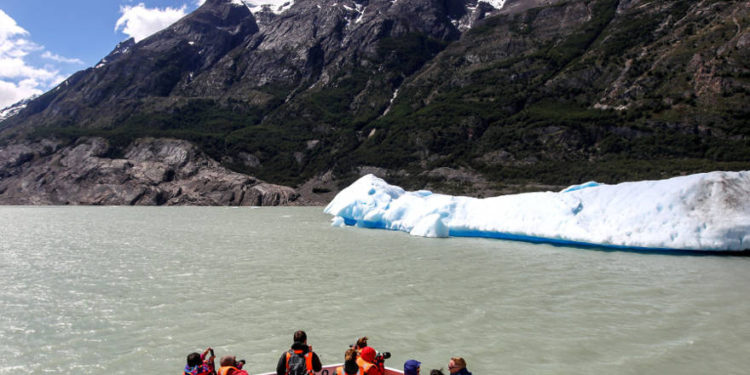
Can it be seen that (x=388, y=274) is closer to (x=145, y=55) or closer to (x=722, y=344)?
(x=722, y=344)

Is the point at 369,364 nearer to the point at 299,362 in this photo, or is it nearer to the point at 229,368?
the point at 299,362

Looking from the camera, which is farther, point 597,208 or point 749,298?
point 597,208

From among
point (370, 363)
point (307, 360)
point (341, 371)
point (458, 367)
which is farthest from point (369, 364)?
point (458, 367)

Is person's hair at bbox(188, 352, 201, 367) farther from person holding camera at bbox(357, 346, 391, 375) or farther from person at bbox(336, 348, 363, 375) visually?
person holding camera at bbox(357, 346, 391, 375)

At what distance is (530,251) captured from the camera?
754 inches

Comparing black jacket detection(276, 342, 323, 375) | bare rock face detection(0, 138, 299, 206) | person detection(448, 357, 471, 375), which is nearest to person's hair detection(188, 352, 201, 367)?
black jacket detection(276, 342, 323, 375)

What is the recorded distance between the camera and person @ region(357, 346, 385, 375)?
5340 mm

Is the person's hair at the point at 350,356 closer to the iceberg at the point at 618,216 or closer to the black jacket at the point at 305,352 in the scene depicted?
the black jacket at the point at 305,352

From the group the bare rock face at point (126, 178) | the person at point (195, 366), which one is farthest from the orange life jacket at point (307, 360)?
the bare rock face at point (126, 178)

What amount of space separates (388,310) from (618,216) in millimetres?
14137

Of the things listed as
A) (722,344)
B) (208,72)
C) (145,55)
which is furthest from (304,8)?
(722,344)

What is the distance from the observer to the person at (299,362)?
5.48 metres

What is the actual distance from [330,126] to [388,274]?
106602mm

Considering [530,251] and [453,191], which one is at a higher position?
[453,191]
